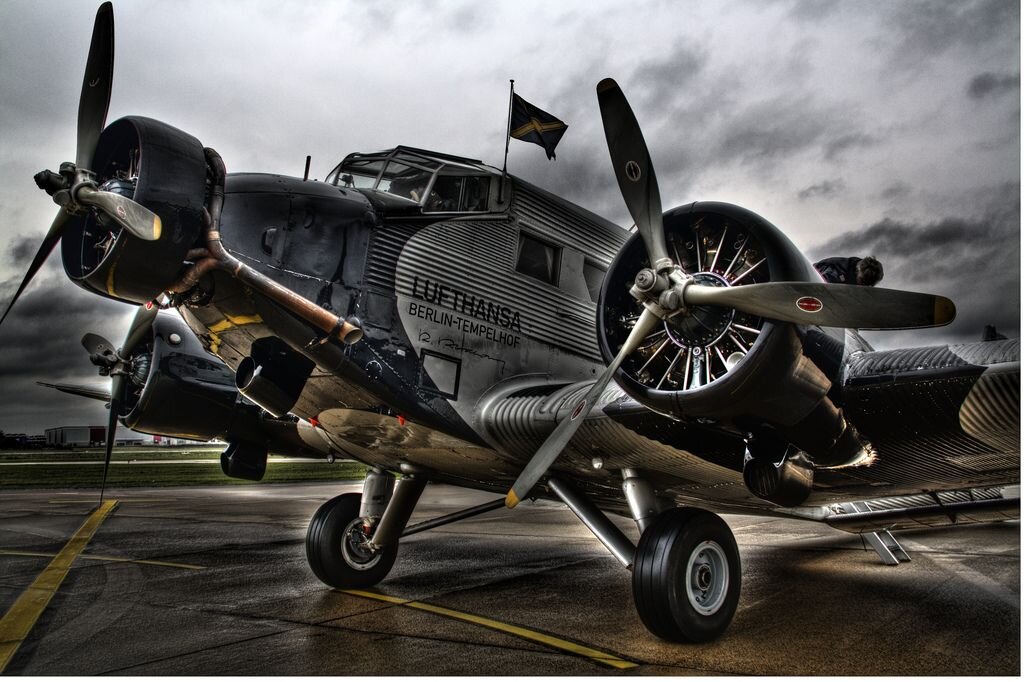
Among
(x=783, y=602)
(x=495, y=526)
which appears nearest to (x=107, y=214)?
(x=783, y=602)

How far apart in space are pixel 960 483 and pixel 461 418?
437 cm

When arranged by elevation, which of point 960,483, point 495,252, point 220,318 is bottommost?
point 960,483

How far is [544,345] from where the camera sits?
22.9 feet

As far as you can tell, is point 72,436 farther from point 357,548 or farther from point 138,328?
point 357,548

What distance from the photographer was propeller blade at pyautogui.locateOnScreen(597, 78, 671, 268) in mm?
4844

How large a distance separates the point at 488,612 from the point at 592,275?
352 cm

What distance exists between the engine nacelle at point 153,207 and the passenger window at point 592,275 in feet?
13.3

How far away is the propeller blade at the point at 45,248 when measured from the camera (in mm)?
4945

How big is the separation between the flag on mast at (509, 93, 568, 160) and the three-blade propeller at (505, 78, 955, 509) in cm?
303

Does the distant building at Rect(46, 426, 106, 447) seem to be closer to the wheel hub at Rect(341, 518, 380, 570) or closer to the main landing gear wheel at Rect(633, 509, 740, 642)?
the wheel hub at Rect(341, 518, 380, 570)

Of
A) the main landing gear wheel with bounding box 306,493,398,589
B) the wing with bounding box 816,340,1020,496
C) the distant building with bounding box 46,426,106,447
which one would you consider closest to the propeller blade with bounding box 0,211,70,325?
the main landing gear wheel with bounding box 306,493,398,589

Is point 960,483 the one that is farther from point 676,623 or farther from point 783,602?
point 676,623

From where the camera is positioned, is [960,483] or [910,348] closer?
[910,348]

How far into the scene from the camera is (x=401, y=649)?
4.89 meters
